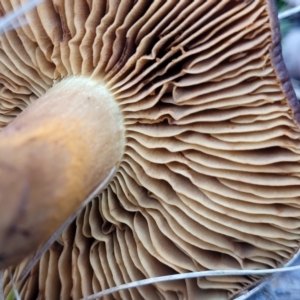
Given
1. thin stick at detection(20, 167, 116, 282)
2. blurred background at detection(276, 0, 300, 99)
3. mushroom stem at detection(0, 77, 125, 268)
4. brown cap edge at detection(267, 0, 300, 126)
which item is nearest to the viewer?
brown cap edge at detection(267, 0, 300, 126)

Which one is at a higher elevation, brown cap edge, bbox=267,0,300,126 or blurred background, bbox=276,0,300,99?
blurred background, bbox=276,0,300,99

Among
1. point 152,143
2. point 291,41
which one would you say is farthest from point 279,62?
point 291,41

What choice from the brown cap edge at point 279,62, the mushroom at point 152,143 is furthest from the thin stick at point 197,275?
the brown cap edge at point 279,62

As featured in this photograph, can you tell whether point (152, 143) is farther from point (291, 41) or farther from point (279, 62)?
point (291, 41)

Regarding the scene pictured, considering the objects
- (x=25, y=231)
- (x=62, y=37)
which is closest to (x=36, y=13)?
(x=62, y=37)

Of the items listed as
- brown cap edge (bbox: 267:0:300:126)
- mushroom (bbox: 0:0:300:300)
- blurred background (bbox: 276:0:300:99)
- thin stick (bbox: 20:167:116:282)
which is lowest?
thin stick (bbox: 20:167:116:282)

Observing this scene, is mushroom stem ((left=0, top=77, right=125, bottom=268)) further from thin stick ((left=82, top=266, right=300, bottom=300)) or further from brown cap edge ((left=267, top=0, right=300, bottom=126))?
brown cap edge ((left=267, top=0, right=300, bottom=126))

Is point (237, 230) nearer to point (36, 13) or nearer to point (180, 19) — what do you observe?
point (180, 19)

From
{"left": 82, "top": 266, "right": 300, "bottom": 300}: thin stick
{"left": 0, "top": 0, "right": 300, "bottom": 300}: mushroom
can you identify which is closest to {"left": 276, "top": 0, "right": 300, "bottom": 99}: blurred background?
{"left": 0, "top": 0, "right": 300, "bottom": 300}: mushroom
